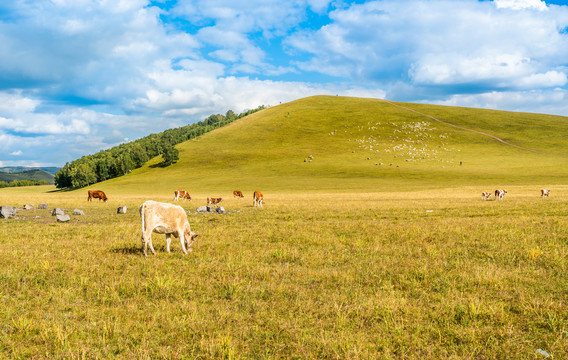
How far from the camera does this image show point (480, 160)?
94812 mm

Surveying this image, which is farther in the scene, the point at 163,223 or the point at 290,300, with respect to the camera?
the point at 163,223

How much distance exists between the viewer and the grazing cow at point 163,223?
39.0 ft

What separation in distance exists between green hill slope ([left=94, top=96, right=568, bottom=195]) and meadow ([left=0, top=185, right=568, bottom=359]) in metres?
51.9

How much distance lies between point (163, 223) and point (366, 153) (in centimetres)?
10328

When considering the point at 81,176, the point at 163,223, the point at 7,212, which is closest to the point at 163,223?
the point at 163,223

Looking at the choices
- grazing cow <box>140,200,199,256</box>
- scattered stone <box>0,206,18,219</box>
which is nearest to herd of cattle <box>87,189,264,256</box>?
grazing cow <box>140,200,199,256</box>

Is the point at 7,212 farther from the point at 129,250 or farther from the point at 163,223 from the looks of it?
the point at 163,223

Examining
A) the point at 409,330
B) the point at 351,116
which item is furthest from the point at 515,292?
the point at 351,116

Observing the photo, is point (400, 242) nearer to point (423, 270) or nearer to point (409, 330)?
point (423, 270)

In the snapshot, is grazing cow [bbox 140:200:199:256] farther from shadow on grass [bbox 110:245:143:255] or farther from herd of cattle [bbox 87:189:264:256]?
shadow on grass [bbox 110:245:143:255]

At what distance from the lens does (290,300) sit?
745cm

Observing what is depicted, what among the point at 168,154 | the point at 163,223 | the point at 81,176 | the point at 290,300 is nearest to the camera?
the point at 290,300

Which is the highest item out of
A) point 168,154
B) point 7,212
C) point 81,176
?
point 168,154

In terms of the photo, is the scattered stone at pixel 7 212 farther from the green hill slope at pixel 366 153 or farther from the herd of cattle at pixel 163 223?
the green hill slope at pixel 366 153
